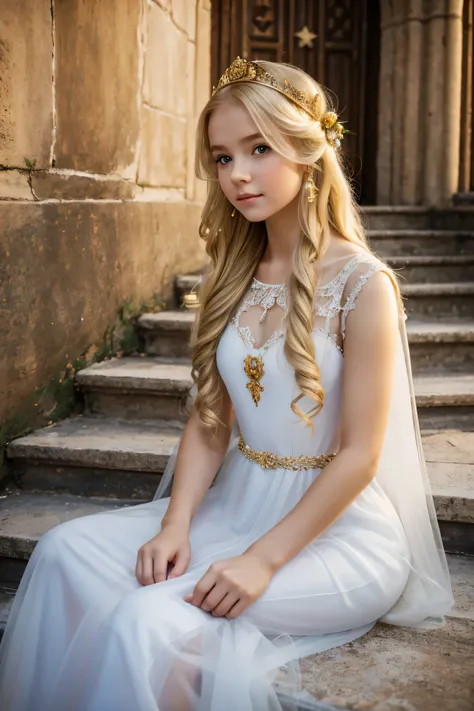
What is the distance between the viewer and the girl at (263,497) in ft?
4.81

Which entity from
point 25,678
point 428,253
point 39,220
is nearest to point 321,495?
point 25,678

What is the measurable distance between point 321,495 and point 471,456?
1228 millimetres

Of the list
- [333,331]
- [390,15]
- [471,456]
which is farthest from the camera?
[390,15]

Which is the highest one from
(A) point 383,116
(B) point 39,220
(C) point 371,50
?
(C) point 371,50

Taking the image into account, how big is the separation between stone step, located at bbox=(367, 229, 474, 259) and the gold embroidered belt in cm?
287

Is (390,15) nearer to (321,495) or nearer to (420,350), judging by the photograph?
(420,350)

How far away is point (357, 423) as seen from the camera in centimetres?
165

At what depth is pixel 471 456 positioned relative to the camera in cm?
267

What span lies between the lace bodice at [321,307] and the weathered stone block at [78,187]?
4.05 ft

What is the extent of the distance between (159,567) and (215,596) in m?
0.18

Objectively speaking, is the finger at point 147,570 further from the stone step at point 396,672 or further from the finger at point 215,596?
the stone step at point 396,672

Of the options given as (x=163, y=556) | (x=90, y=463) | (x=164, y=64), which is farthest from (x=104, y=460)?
(x=164, y=64)

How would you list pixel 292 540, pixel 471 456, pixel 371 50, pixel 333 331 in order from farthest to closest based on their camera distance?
pixel 371 50
pixel 471 456
pixel 333 331
pixel 292 540

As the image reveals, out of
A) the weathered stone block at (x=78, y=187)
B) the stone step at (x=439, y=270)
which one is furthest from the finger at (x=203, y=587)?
the stone step at (x=439, y=270)
